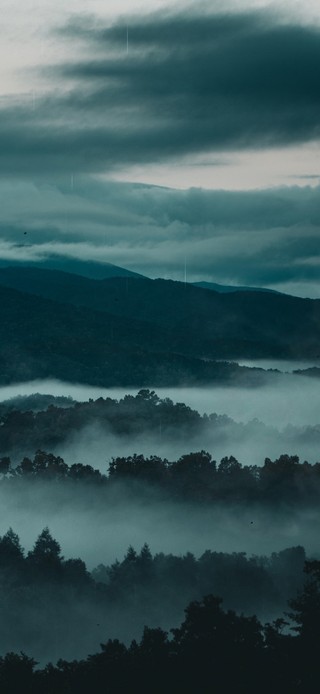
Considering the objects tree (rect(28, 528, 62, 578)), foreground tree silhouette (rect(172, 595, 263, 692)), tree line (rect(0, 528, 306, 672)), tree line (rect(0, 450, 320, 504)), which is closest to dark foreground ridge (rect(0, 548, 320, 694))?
foreground tree silhouette (rect(172, 595, 263, 692))

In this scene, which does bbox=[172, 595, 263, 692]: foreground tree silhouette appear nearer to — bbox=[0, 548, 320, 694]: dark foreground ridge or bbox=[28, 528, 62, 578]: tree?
bbox=[0, 548, 320, 694]: dark foreground ridge

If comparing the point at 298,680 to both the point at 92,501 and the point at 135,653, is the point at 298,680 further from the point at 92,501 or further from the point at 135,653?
A: the point at 92,501

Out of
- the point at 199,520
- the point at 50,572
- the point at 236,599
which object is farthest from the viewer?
the point at 199,520

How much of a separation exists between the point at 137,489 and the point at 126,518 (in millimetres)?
4975

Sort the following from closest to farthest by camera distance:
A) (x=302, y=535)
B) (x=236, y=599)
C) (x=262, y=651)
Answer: (x=262, y=651)
(x=236, y=599)
(x=302, y=535)

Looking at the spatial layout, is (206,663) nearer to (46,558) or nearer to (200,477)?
(46,558)

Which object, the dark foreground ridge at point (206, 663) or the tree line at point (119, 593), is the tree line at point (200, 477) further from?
the dark foreground ridge at point (206, 663)

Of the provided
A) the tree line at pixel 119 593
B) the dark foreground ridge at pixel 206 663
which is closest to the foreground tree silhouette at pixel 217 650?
the dark foreground ridge at pixel 206 663

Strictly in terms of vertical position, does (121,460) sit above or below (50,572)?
above

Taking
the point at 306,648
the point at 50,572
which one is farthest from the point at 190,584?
the point at 306,648

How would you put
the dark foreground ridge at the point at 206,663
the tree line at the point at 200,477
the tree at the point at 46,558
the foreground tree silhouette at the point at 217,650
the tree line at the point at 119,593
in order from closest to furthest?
the dark foreground ridge at the point at 206,663
the foreground tree silhouette at the point at 217,650
the tree line at the point at 119,593
the tree at the point at 46,558
the tree line at the point at 200,477

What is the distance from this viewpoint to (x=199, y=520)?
14812 centimetres

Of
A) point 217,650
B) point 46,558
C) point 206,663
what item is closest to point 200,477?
point 46,558

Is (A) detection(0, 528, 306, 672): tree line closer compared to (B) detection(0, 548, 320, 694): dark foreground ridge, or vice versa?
(B) detection(0, 548, 320, 694): dark foreground ridge
